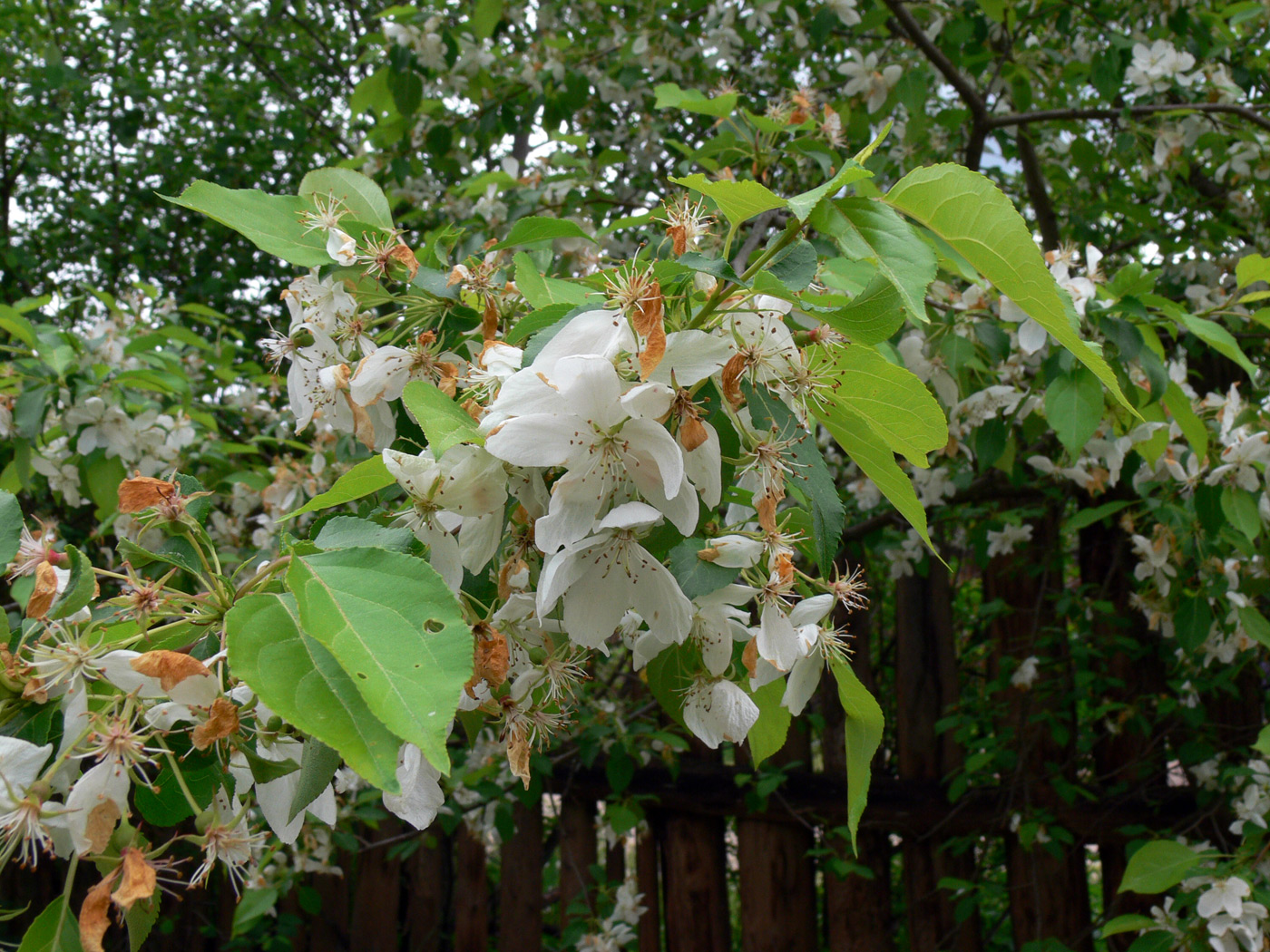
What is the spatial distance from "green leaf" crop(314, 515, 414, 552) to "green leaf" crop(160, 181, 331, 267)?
390 mm

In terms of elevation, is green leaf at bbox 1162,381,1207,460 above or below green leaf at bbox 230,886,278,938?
above

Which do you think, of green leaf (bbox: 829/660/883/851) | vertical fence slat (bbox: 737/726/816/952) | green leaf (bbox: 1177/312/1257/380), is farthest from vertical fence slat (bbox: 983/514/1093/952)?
green leaf (bbox: 829/660/883/851)

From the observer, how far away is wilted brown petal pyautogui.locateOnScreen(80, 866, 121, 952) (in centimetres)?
68

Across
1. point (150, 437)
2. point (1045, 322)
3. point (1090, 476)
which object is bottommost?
point (1045, 322)

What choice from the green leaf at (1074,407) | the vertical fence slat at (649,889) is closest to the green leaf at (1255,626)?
the green leaf at (1074,407)

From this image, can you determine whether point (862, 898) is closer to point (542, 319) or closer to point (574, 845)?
point (574, 845)

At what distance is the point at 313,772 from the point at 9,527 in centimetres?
40

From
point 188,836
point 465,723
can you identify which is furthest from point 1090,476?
point 188,836

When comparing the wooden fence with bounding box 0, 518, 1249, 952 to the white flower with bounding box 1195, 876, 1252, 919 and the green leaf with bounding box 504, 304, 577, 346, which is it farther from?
the green leaf with bounding box 504, 304, 577, 346

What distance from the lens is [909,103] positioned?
310 cm

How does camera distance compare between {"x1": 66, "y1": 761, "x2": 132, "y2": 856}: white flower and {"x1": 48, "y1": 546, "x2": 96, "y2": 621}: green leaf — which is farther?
{"x1": 48, "y1": 546, "x2": 96, "y2": 621}: green leaf

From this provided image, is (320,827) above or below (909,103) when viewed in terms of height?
below

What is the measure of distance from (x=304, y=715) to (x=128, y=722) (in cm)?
22

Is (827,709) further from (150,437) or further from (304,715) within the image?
(304,715)
